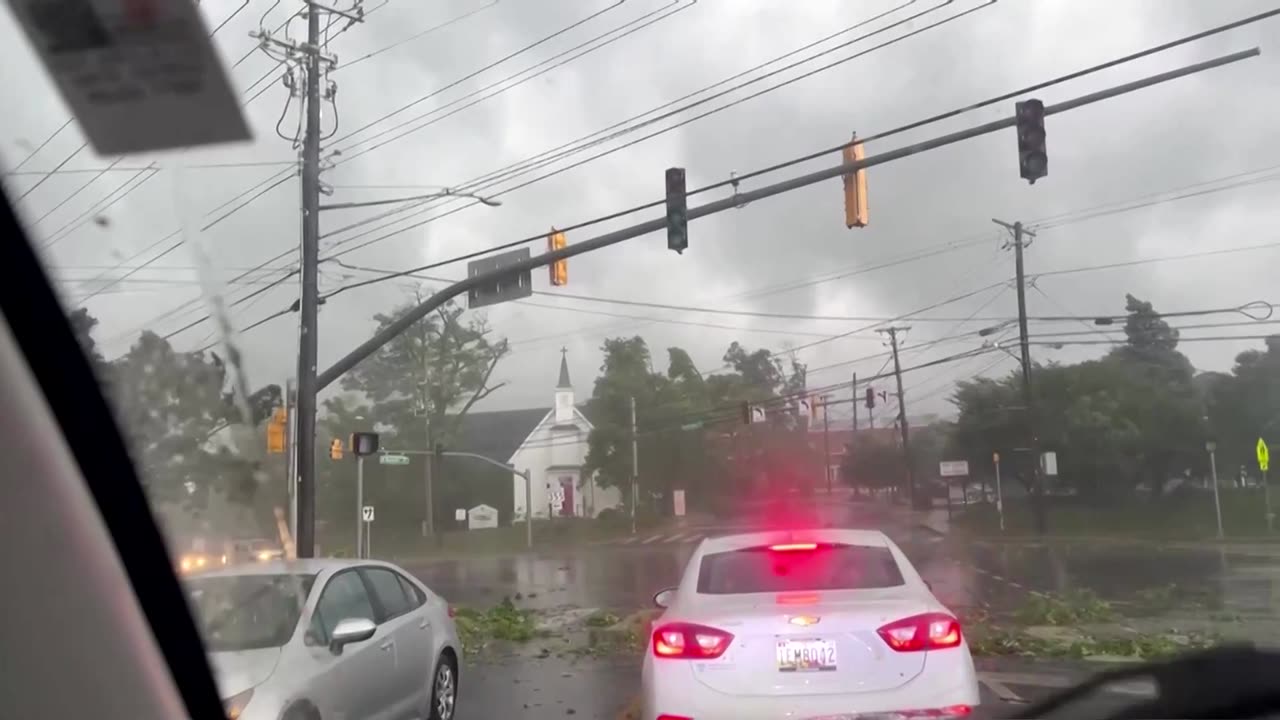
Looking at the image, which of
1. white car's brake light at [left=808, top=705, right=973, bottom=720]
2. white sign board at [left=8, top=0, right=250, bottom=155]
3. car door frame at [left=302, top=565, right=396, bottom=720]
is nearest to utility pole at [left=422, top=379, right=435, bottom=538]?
car door frame at [left=302, top=565, right=396, bottom=720]

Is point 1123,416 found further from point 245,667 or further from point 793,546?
point 245,667

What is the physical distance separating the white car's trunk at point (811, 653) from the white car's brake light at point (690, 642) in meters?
0.03

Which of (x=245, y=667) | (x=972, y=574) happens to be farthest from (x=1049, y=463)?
(x=245, y=667)

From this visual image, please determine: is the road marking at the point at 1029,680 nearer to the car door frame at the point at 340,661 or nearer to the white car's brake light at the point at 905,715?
the white car's brake light at the point at 905,715

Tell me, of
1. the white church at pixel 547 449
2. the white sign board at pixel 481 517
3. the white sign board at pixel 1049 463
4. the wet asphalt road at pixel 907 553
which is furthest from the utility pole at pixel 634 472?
the white sign board at pixel 1049 463

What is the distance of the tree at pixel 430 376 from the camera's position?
139 ft

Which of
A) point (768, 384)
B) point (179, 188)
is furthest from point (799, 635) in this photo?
point (768, 384)

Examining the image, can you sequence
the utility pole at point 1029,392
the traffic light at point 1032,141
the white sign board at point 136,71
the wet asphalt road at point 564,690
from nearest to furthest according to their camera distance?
the white sign board at point 136,71 < the wet asphalt road at point 564,690 < the traffic light at point 1032,141 < the utility pole at point 1029,392

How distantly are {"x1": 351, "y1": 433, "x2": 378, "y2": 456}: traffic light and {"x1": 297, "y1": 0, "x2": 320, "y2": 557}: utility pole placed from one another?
2.70m

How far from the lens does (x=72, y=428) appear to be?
314cm

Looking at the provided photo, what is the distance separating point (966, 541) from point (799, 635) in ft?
110

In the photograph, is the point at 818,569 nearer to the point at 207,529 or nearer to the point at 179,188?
the point at 207,529

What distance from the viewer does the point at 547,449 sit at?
2422 inches

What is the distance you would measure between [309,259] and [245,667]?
12.2 metres
